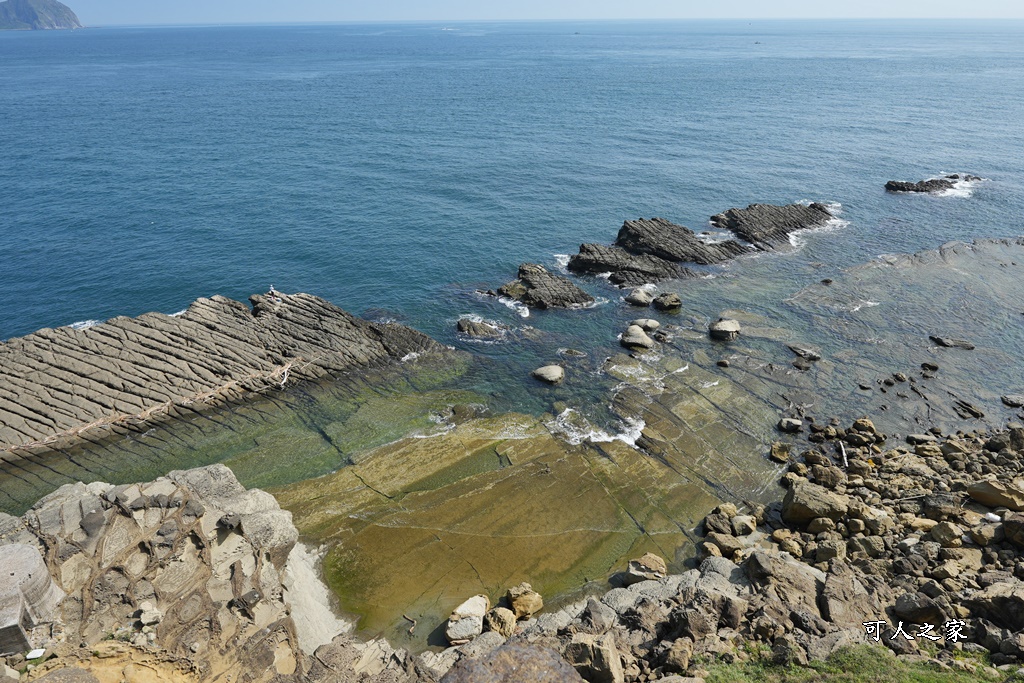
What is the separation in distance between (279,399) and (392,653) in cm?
2108

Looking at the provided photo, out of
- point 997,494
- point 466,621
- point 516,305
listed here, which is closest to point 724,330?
point 516,305

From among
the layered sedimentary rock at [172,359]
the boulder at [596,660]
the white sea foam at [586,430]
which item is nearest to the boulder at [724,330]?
the white sea foam at [586,430]

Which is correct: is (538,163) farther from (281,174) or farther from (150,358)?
(150,358)

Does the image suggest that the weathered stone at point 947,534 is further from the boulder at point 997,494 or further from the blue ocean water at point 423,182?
the blue ocean water at point 423,182

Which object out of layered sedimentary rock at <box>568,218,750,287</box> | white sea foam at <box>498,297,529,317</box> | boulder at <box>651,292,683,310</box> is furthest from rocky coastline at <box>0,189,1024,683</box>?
layered sedimentary rock at <box>568,218,750,287</box>

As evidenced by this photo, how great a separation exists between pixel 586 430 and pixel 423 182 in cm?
5173

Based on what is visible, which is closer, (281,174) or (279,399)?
(279,399)

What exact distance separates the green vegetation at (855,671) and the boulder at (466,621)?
344 inches

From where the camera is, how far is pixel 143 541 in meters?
22.1

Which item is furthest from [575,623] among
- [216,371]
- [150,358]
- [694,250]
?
[694,250]

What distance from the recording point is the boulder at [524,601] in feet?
76.7

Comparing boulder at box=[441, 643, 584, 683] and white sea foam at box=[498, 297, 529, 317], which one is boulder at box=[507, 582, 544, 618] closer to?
boulder at box=[441, 643, 584, 683]

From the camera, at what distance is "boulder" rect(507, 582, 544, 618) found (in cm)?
2338

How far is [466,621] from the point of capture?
22625mm
